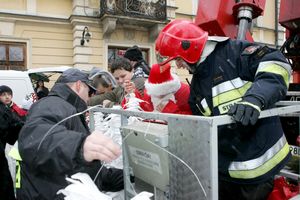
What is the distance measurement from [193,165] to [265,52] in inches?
29.0

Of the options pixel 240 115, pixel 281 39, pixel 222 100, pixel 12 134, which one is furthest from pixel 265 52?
pixel 281 39

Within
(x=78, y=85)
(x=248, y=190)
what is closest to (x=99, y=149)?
(x=78, y=85)

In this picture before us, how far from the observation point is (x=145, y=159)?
170cm

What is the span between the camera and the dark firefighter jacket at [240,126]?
1889 mm

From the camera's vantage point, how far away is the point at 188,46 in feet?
6.38

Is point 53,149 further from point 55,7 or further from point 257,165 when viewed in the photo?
point 55,7

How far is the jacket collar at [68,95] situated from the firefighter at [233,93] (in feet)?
1.71

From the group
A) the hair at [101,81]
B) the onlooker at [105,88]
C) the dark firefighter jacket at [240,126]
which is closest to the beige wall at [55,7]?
the onlooker at [105,88]

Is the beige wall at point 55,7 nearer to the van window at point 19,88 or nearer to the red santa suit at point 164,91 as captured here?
the van window at point 19,88

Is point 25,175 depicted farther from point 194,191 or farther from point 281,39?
point 281,39

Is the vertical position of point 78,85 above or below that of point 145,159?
above

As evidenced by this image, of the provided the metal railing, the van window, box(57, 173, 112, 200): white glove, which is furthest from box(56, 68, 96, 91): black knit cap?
the metal railing

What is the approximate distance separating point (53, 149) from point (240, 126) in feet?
3.04

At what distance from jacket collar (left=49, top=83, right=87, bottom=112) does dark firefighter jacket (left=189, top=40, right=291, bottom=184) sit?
0.69 metres
